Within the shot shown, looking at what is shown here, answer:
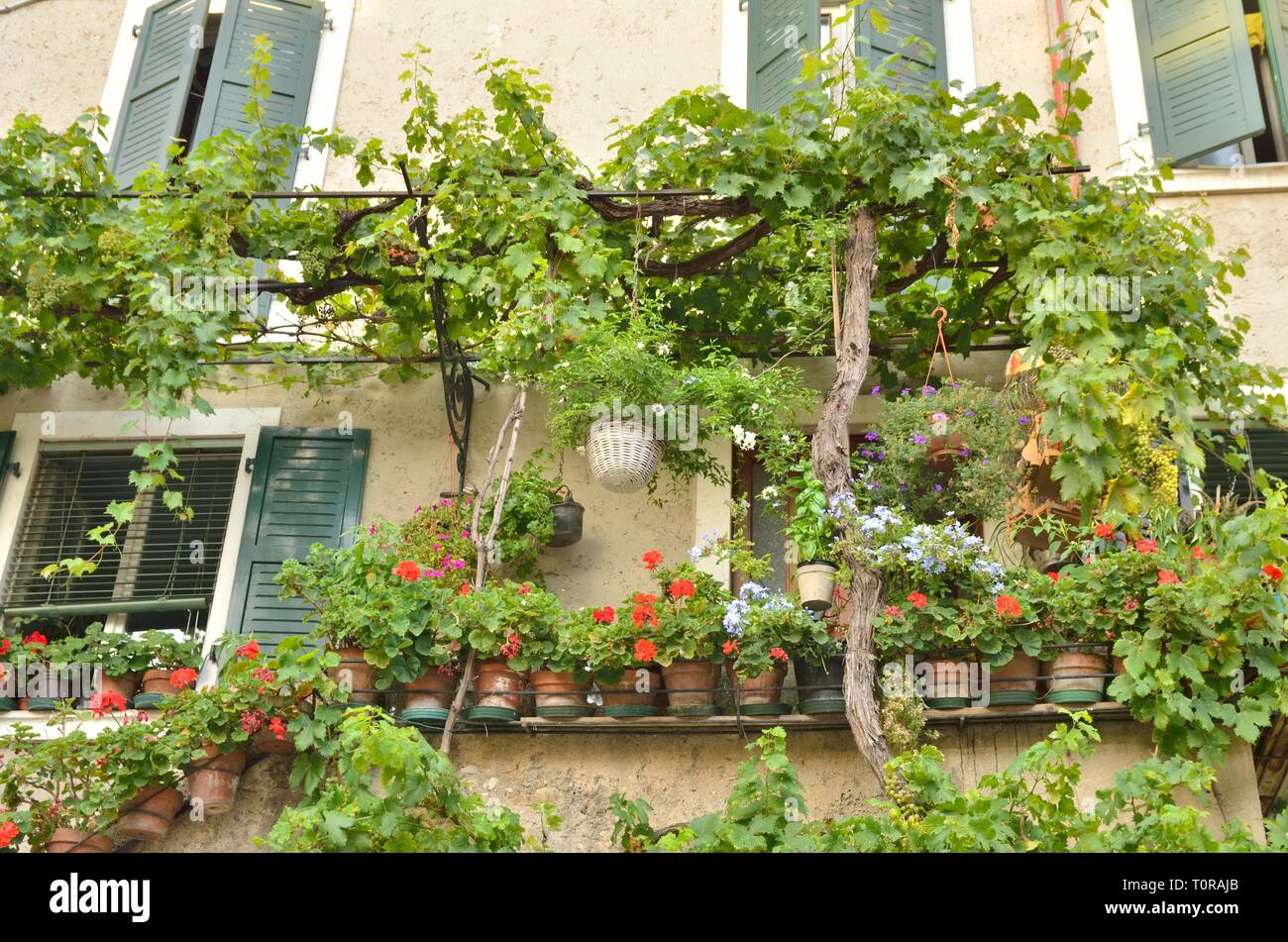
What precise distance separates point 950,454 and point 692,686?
1504 millimetres

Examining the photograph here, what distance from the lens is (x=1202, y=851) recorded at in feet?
15.0

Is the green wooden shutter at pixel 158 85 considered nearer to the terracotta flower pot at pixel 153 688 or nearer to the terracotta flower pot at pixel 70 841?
the terracotta flower pot at pixel 153 688

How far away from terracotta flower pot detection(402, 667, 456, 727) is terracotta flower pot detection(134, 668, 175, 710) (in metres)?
1.15

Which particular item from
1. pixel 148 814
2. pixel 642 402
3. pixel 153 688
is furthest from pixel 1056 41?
pixel 148 814

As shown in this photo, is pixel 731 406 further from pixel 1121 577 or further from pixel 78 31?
pixel 78 31

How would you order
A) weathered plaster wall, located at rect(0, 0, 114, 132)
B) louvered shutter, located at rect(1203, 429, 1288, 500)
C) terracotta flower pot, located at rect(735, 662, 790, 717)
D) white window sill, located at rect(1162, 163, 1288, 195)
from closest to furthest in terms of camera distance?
terracotta flower pot, located at rect(735, 662, 790, 717) < louvered shutter, located at rect(1203, 429, 1288, 500) < white window sill, located at rect(1162, 163, 1288, 195) < weathered plaster wall, located at rect(0, 0, 114, 132)

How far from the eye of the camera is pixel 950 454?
6406 millimetres

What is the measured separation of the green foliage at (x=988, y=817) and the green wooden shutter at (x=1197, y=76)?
3865 millimetres

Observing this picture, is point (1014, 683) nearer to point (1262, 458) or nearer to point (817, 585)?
point (817, 585)


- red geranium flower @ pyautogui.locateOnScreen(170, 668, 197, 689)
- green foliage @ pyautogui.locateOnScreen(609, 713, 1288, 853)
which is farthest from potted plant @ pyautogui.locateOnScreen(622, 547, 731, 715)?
red geranium flower @ pyautogui.locateOnScreen(170, 668, 197, 689)

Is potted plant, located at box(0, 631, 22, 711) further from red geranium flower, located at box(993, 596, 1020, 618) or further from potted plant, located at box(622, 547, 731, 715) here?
red geranium flower, located at box(993, 596, 1020, 618)

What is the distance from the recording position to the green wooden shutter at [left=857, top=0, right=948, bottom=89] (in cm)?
845

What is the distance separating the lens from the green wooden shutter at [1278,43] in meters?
8.06

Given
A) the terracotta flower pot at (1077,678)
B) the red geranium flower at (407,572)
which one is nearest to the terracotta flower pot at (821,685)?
the terracotta flower pot at (1077,678)
